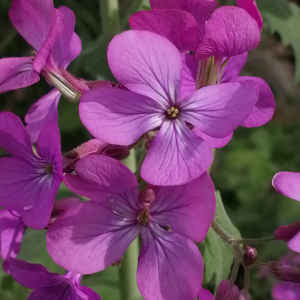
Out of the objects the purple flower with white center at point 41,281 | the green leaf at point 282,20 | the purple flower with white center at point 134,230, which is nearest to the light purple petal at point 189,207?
the purple flower with white center at point 134,230

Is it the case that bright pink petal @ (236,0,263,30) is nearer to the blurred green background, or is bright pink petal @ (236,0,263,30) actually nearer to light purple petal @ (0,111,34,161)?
light purple petal @ (0,111,34,161)

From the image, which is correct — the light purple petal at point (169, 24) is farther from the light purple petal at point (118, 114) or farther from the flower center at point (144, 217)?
the flower center at point (144, 217)

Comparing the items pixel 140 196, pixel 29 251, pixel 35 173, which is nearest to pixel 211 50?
pixel 140 196

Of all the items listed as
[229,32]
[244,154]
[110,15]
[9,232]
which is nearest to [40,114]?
[9,232]

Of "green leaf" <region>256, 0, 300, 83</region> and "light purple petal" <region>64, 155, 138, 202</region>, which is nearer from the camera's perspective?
"light purple petal" <region>64, 155, 138, 202</region>

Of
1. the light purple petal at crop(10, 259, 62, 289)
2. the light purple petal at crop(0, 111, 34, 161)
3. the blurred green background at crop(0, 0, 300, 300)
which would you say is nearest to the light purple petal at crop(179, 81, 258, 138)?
the light purple petal at crop(0, 111, 34, 161)

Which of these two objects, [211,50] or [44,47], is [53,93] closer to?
[44,47]
